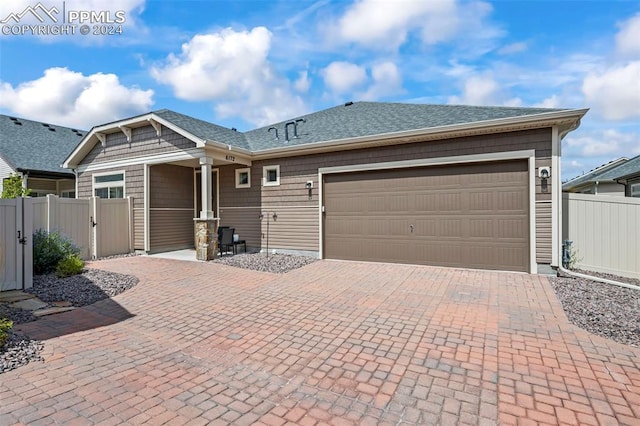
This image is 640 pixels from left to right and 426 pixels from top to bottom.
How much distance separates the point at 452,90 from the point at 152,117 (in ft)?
34.1

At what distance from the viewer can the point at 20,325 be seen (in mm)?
3979

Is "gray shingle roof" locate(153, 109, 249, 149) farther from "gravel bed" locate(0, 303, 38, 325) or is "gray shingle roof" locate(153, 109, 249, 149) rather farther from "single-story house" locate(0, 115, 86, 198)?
"single-story house" locate(0, 115, 86, 198)

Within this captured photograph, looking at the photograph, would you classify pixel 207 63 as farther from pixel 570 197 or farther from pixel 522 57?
pixel 570 197

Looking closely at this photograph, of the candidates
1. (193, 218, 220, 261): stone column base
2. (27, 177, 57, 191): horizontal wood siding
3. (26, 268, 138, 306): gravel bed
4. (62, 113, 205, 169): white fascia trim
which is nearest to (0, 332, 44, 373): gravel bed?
(26, 268, 138, 306): gravel bed

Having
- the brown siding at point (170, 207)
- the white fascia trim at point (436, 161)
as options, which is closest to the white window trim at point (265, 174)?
the white fascia trim at point (436, 161)

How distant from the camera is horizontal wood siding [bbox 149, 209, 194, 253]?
34.2ft

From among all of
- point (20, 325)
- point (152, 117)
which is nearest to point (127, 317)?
point (20, 325)

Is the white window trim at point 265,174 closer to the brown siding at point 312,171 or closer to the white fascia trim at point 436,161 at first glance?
the brown siding at point 312,171

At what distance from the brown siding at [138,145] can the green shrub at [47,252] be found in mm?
3888

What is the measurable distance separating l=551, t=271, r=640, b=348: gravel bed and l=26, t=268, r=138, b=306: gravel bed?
7.10 meters

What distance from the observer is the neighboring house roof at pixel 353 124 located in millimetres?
6980

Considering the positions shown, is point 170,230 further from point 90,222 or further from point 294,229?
point 294,229

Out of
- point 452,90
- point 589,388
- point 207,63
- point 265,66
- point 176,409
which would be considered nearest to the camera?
point 176,409

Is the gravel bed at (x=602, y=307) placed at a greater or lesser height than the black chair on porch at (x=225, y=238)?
lesser
